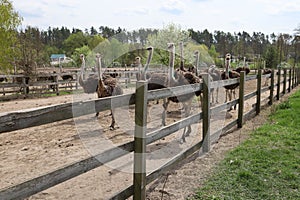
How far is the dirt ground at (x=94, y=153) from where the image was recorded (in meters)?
3.43

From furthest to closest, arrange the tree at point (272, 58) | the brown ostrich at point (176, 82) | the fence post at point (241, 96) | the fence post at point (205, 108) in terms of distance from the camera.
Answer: the tree at point (272, 58) → the fence post at point (241, 96) → the brown ostrich at point (176, 82) → the fence post at point (205, 108)

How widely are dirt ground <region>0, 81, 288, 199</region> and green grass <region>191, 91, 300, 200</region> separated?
0.21 metres

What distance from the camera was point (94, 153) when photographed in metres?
4.61

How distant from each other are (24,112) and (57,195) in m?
1.85

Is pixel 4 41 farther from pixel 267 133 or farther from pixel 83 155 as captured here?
pixel 267 133

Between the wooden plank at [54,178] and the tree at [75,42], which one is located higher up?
the tree at [75,42]

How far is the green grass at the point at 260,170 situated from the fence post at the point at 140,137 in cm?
69

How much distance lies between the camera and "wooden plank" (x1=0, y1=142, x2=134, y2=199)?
1.73 meters

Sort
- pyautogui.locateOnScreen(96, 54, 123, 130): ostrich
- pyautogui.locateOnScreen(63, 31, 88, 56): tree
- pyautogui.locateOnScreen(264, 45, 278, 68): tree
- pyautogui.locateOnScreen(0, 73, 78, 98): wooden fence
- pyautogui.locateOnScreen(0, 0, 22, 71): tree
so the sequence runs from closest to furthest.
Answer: pyautogui.locateOnScreen(96, 54, 123, 130): ostrich
pyautogui.locateOnScreen(0, 73, 78, 98): wooden fence
pyautogui.locateOnScreen(0, 0, 22, 71): tree
pyautogui.locateOnScreen(264, 45, 278, 68): tree
pyautogui.locateOnScreen(63, 31, 88, 56): tree

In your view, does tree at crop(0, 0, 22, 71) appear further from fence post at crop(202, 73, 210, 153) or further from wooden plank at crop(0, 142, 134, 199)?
wooden plank at crop(0, 142, 134, 199)

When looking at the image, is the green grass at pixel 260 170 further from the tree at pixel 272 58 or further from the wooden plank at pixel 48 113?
the tree at pixel 272 58

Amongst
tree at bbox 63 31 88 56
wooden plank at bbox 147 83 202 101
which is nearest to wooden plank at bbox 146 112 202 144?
wooden plank at bbox 147 83 202 101

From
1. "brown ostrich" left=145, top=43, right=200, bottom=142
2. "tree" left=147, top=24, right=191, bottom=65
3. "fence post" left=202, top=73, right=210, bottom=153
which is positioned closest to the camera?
"fence post" left=202, top=73, right=210, bottom=153

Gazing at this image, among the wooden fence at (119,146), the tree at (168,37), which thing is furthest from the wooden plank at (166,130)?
the tree at (168,37)
